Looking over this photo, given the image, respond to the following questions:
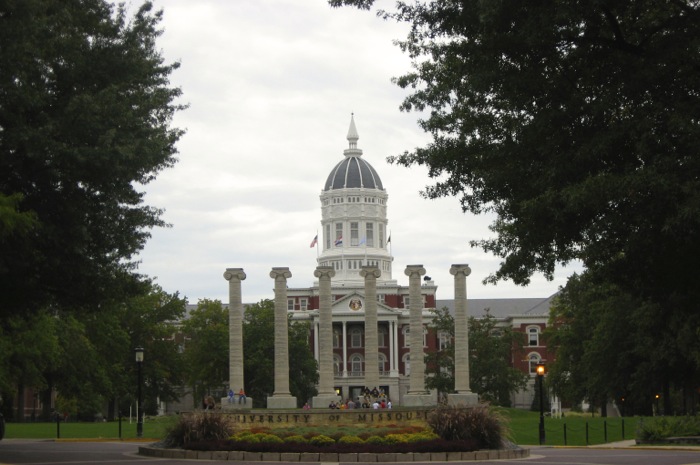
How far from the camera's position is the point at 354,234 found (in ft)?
542

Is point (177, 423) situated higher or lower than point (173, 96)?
lower

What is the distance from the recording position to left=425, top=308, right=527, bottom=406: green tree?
109 m

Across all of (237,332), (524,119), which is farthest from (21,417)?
(524,119)

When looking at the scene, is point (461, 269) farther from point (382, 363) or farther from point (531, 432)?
point (382, 363)

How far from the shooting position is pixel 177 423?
3656cm

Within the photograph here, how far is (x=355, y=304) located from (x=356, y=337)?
5.09m

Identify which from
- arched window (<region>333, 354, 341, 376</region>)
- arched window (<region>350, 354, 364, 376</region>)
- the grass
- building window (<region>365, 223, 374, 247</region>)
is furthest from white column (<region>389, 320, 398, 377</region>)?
the grass

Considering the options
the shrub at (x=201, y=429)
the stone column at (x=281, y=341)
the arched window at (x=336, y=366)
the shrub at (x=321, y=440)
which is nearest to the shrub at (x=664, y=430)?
the shrub at (x=321, y=440)

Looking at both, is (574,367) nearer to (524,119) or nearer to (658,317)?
(658,317)

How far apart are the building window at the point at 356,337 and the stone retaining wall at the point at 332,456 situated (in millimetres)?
108676

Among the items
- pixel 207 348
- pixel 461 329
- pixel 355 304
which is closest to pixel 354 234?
pixel 355 304

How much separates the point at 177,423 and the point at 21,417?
5624 centimetres

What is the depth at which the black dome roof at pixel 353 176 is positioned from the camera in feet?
543

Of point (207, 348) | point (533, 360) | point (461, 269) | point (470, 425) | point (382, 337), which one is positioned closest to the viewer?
point (470, 425)
